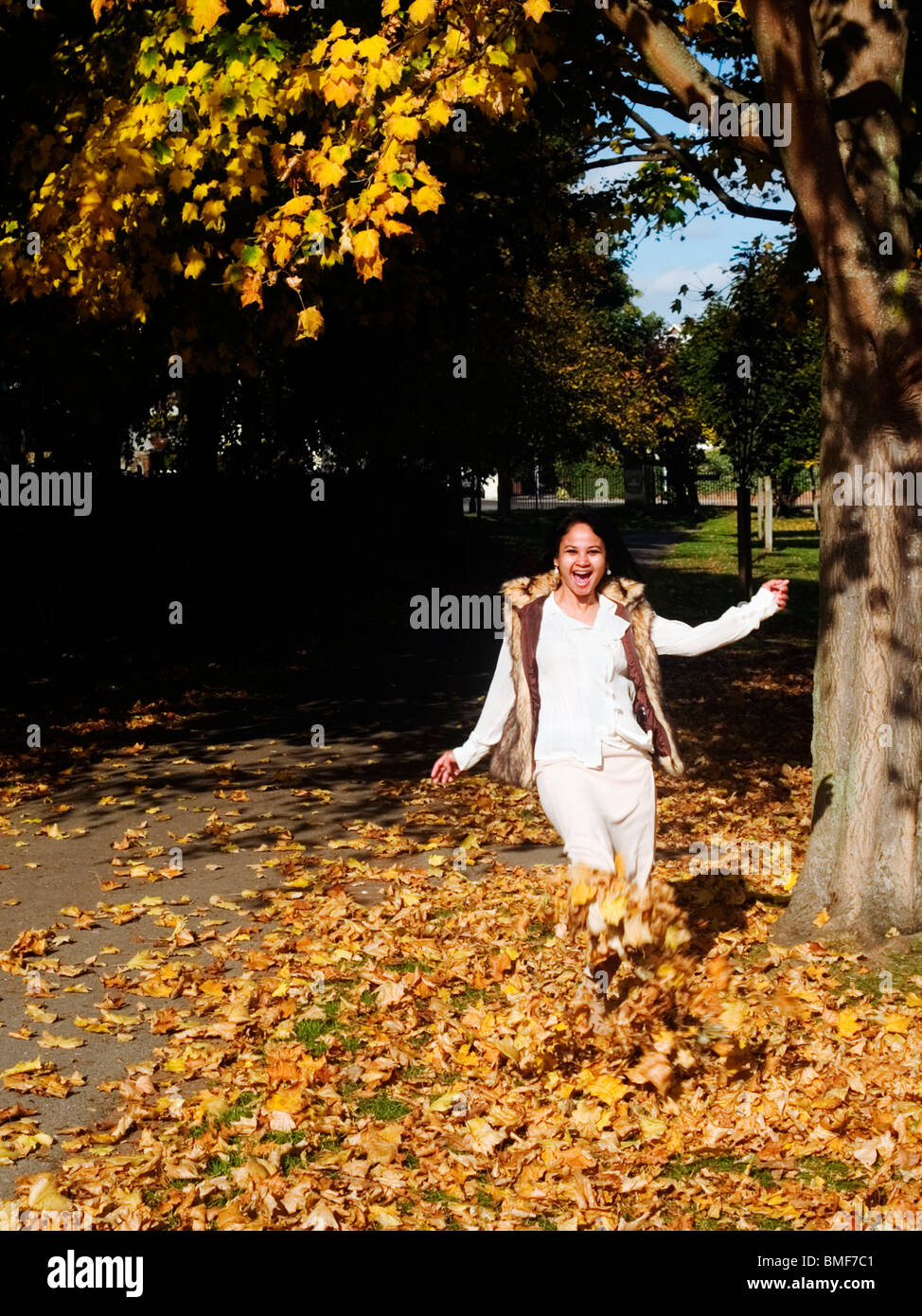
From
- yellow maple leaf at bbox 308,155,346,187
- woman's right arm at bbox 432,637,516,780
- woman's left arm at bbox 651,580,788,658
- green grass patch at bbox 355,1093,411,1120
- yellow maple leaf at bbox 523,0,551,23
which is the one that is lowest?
green grass patch at bbox 355,1093,411,1120

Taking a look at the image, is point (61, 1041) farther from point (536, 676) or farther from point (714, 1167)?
point (714, 1167)

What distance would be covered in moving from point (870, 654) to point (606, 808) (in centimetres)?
180

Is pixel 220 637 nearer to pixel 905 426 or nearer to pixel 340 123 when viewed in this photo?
pixel 340 123

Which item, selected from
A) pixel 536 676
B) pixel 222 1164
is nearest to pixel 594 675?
pixel 536 676

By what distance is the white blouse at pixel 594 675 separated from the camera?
565cm

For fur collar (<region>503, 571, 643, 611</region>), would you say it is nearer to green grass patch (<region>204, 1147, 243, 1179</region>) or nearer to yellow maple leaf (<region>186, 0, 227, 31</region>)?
green grass patch (<region>204, 1147, 243, 1179</region>)

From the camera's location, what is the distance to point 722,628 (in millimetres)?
5648

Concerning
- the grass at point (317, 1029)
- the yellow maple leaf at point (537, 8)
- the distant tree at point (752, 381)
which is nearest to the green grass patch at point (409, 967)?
the grass at point (317, 1029)

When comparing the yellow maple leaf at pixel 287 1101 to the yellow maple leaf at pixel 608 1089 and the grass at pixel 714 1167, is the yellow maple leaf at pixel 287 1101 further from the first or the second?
the grass at pixel 714 1167

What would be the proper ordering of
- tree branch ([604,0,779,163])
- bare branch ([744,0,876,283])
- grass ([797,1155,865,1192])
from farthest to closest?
tree branch ([604,0,779,163]) → bare branch ([744,0,876,283]) → grass ([797,1155,865,1192])

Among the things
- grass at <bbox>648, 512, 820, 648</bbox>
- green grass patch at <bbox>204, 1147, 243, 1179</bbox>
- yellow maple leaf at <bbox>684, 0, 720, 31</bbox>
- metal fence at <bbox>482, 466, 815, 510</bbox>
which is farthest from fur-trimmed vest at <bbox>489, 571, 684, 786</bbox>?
metal fence at <bbox>482, 466, 815, 510</bbox>

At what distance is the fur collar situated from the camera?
5727mm

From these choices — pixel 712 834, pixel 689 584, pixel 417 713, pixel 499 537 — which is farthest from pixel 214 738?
pixel 499 537

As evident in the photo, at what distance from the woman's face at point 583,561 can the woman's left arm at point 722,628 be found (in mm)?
301
